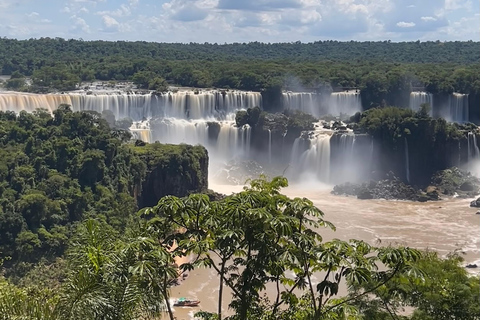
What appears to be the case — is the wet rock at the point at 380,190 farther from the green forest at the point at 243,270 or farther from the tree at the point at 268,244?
the tree at the point at 268,244

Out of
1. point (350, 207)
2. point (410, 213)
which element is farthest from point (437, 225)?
point (350, 207)

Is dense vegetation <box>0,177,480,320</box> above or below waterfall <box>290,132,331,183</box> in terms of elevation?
above

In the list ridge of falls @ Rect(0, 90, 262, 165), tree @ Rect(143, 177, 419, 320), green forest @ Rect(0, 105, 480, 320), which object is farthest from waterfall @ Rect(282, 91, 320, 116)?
tree @ Rect(143, 177, 419, 320)

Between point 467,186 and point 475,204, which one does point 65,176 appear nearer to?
point 475,204

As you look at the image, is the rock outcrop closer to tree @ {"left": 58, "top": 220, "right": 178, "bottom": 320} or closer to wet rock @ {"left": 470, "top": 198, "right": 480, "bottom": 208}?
wet rock @ {"left": 470, "top": 198, "right": 480, "bottom": 208}

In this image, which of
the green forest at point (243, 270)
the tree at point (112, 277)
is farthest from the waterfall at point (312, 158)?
the tree at point (112, 277)

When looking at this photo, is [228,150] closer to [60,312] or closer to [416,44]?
[60,312]

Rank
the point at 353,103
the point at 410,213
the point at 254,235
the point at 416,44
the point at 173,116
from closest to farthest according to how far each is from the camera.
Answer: the point at 254,235, the point at 410,213, the point at 173,116, the point at 353,103, the point at 416,44
